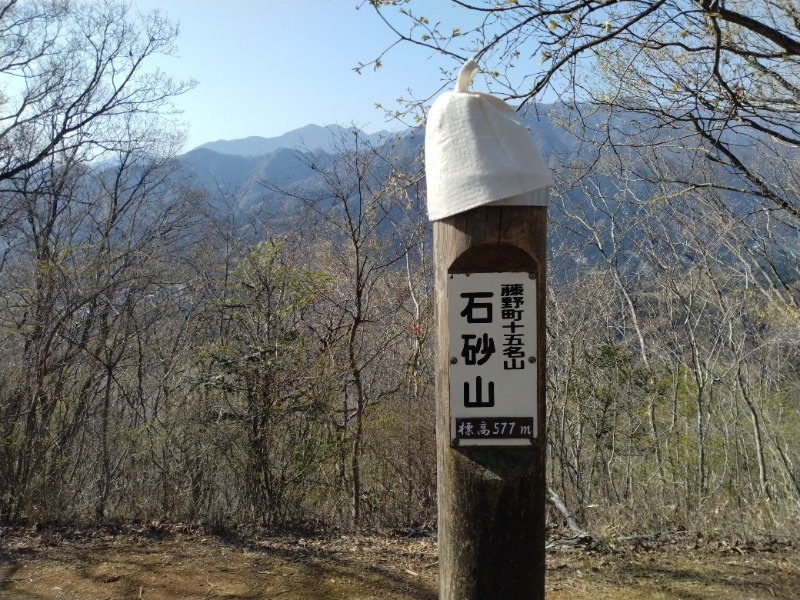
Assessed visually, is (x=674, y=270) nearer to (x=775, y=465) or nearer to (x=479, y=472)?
(x=775, y=465)

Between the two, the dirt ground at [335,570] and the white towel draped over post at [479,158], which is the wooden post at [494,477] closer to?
the white towel draped over post at [479,158]

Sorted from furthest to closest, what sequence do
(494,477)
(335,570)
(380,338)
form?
1. (380,338)
2. (335,570)
3. (494,477)

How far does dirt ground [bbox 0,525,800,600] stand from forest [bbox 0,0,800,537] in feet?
1.93

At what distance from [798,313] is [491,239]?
6.29 metres

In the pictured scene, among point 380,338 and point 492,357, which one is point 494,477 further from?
point 380,338

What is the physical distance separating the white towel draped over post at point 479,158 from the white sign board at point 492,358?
0.20 m

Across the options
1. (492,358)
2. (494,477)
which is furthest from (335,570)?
(492,358)

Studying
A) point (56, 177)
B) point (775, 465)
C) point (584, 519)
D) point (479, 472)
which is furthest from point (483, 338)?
point (56, 177)

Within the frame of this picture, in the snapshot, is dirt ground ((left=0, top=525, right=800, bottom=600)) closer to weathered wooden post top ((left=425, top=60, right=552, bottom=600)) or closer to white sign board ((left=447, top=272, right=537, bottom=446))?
weathered wooden post top ((left=425, top=60, right=552, bottom=600))

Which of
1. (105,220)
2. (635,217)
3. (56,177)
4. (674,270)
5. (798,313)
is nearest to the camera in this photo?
(798,313)

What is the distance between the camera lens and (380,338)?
837 centimetres

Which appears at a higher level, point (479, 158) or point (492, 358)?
point (479, 158)

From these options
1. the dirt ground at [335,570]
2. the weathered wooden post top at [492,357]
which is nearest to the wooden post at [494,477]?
the weathered wooden post top at [492,357]

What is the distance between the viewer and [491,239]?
1.71 metres
